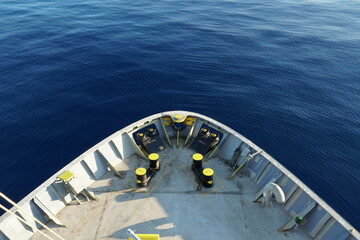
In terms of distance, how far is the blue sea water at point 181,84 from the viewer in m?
26.0

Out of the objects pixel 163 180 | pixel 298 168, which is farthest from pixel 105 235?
pixel 298 168

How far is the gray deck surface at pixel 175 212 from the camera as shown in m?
12.4

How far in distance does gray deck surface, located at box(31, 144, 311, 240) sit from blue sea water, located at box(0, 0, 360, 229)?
12736mm

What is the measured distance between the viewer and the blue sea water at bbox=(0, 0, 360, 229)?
2605cm

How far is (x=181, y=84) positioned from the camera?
39.0 m

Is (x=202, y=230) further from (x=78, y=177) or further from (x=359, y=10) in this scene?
(x=359, y=10)

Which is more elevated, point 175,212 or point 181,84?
point 175,212

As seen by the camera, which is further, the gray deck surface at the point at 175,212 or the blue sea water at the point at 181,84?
the blue sea water at the point at 181,84

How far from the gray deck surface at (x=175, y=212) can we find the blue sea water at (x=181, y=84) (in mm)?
12736

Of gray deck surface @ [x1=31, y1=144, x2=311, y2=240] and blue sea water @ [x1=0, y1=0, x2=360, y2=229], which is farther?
blue sea water @ [x1=0, y1=0, x2=360, y2=229]

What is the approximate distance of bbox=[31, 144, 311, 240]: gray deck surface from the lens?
12.4m

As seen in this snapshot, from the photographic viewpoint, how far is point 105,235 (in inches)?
484

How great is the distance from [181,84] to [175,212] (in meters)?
28.4

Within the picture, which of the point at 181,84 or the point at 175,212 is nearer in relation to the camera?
the point at 175,212
